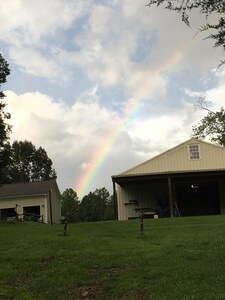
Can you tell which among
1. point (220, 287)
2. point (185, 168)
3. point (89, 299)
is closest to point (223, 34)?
point (220, 287)

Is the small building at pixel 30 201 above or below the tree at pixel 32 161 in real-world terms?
below

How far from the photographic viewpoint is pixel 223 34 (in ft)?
Answer: 28.2

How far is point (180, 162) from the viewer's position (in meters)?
34.2

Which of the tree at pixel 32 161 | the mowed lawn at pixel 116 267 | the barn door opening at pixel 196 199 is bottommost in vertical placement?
the mowed lawn at pixel 116 267

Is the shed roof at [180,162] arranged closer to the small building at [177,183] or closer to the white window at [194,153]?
the small building at [177,183]

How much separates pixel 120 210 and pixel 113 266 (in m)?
24.5

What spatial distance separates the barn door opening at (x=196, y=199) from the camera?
38619 mm

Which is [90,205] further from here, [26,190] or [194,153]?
[194,153]

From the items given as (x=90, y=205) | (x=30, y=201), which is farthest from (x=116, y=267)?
(x=90, y=205)

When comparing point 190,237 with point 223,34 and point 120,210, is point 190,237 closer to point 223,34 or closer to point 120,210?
point 223,34

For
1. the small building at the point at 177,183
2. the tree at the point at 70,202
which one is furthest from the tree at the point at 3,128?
the tree at the point at 70,202

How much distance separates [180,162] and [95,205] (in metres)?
68.1

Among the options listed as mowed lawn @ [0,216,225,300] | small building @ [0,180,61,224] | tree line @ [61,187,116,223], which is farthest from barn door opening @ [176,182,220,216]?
tree line @ [61,187,116,223]

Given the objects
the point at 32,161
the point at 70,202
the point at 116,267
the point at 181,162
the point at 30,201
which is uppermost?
the point at 32,161
